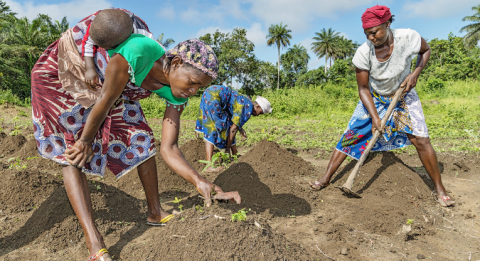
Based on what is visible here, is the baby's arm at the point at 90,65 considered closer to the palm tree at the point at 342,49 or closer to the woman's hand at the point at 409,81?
the woman's hand at the point at 409,81

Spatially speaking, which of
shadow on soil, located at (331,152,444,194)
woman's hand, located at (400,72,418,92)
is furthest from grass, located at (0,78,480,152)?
woman's hand, located at (400,72,418,92)

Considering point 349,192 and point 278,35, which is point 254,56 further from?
point 349,192

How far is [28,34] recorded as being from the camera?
80.3 ft

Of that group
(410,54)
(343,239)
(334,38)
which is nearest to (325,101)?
(410,54)

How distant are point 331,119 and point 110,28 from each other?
10.0 metres

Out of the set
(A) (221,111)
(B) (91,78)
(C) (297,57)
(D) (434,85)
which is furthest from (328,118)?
(C) (297,57)

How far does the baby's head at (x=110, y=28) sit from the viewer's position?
1.76 m

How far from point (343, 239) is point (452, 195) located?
176 centimetres

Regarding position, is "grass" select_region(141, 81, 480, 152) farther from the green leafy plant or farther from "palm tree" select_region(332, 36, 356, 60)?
"palm tree" select_region(332, 36, 356, 60)

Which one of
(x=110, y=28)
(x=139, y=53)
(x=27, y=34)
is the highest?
(x=27, y=34)

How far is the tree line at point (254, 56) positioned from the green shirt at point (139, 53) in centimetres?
2071

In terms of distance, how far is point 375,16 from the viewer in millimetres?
2854

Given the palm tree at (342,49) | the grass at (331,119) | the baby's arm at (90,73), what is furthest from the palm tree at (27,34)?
the palm tree at (342,49)

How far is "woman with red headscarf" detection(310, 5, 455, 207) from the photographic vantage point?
3.01 m
